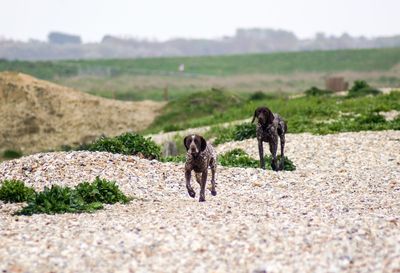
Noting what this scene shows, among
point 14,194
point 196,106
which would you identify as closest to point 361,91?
point 196,106

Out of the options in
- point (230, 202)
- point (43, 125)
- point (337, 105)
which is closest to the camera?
point (230, 202)

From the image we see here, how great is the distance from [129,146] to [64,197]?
7625mm

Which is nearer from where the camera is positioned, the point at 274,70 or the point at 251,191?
the point at 251,191

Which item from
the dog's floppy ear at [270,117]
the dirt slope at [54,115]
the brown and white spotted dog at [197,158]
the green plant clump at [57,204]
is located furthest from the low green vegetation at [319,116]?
the green plant clump at [57,204]

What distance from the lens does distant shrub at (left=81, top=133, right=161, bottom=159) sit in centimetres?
2466

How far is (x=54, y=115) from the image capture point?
54.7 meters

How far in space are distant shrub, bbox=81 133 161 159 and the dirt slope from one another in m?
24.8

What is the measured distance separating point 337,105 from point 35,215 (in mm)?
27386

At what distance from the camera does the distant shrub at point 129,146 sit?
24656 mm

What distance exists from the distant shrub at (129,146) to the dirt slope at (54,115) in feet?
81.4

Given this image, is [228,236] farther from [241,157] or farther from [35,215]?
[241,157]

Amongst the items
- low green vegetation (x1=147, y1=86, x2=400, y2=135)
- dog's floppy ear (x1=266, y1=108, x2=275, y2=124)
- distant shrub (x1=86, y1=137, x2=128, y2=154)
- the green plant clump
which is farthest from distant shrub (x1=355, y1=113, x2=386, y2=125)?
the green plant clump

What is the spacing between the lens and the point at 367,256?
1258 centimetres

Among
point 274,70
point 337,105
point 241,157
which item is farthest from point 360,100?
point 274,70
